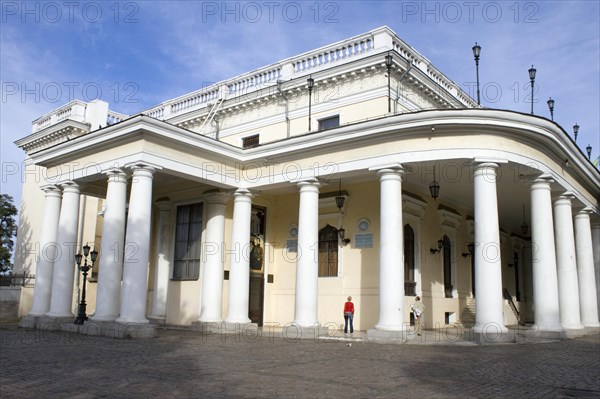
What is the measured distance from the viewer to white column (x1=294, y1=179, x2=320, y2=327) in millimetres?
17016

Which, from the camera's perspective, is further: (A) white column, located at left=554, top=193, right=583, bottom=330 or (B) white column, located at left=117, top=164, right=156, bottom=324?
(A) white column, located at left=554, top=193, right=583, bottom=330

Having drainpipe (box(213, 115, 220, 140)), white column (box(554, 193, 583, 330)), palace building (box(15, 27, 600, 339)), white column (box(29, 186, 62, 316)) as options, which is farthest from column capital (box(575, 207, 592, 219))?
white column (box(29, 186, 62, 316))

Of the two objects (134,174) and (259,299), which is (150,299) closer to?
(259,299)

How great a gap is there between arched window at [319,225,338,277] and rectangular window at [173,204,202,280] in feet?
15.0

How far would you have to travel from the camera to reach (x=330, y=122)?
21.6m

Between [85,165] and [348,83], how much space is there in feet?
32.5

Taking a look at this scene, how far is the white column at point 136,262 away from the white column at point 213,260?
3626mm

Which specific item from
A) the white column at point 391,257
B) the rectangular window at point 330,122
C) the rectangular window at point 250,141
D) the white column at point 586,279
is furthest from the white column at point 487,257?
the rectangular window at point 250,141

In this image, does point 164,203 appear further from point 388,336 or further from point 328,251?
point 388,336

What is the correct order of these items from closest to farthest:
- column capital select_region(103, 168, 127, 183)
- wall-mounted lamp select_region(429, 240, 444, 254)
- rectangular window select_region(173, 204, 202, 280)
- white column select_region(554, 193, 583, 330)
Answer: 1. column capital select_region(103, 168, 127, 183)
2. white column select_region(554, 193, 583, 330)
3. rectangular window select_region(173, 204, 202, 280)
4. wall-mounted lamp select_region(429, 240, 444, 254)

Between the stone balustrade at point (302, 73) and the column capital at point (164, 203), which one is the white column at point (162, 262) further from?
the stone balustrade at point (302, 73)

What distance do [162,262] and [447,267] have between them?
11.6m

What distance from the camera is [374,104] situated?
2011cm

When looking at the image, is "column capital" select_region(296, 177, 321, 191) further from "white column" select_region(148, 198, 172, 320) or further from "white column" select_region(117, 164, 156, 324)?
"white column" select_region(148, 198, 172, 320)
